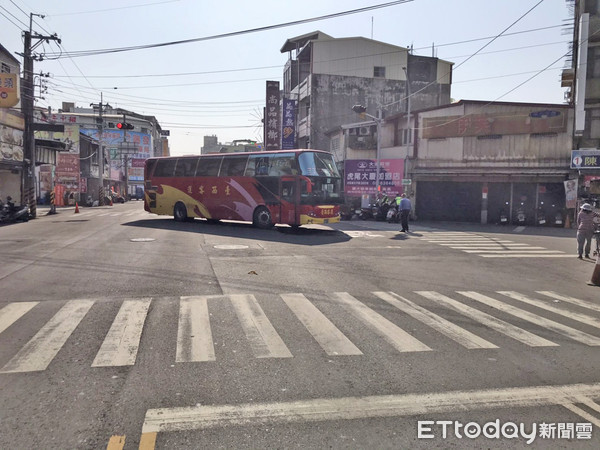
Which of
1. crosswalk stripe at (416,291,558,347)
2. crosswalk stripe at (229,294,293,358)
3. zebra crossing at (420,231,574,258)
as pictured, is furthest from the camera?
zebra crossing at (420,231,574,258)

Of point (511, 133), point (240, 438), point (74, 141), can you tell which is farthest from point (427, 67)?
point (240, 438)

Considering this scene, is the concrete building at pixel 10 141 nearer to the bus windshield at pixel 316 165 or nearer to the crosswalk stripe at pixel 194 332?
the bus windshield at pixel 316 165

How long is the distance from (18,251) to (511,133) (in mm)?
28162

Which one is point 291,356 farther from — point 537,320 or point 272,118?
point 272,118

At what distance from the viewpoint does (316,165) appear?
2073 centimetres

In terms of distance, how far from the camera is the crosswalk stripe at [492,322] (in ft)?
20.4

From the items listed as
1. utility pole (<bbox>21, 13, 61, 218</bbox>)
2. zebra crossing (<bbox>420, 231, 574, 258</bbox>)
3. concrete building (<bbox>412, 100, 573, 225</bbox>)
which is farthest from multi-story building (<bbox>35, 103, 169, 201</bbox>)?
zebra crossing (<bbox>420, 231, 574, 258</bbox>)

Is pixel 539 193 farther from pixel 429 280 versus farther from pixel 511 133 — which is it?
pixel 429 280

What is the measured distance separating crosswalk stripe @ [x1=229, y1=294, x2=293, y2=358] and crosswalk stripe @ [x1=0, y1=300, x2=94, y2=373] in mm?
2310

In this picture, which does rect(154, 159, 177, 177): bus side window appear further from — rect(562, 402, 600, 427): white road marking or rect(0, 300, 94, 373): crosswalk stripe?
rect(562, 402, 600, 427): white road marking

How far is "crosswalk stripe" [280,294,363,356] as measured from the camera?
18.9 ft

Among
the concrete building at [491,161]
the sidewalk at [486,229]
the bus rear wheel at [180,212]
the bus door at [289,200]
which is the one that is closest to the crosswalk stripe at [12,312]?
the bus door at [289,200]

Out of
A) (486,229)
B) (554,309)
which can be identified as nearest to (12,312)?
(554,309)

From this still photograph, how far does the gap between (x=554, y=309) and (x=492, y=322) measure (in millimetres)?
1799
